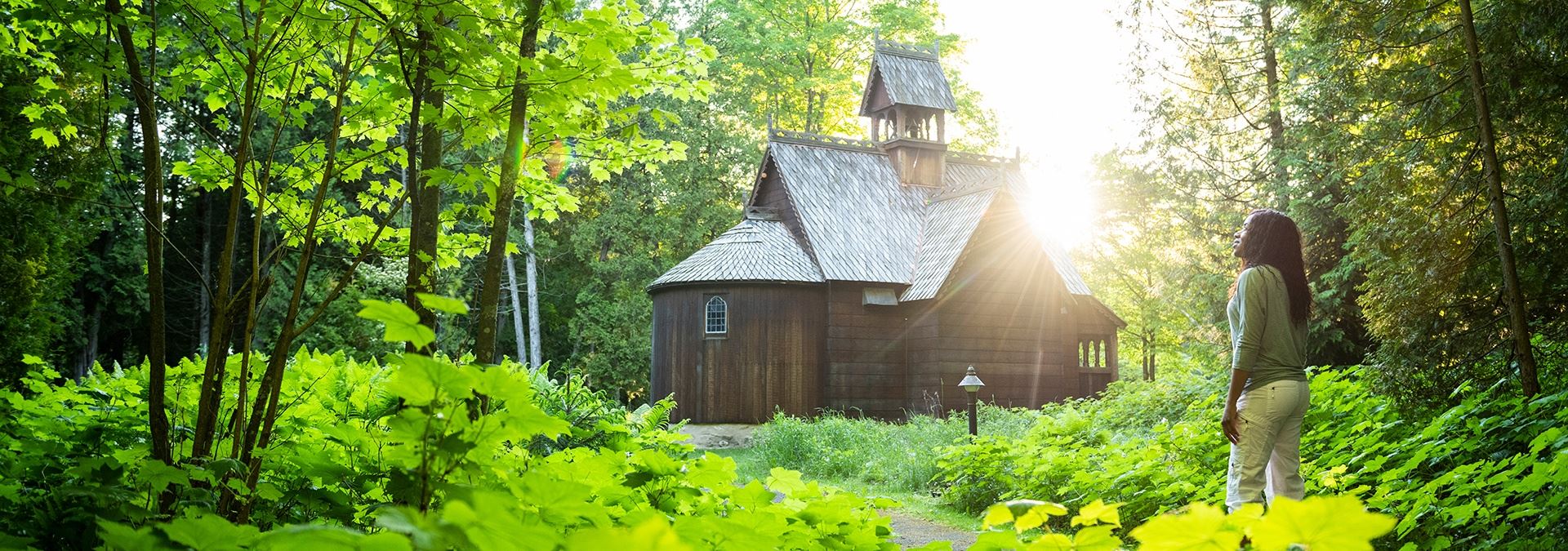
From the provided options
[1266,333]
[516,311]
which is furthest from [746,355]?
[1266,333]

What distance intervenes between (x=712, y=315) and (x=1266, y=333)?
16532mm

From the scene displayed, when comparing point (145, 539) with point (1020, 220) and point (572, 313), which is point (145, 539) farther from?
point (572, 313)

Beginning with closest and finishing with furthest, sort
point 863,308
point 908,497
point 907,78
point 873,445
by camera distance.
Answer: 1. point 908,497
2. point 873,445
3. point 863,308
4. point 907,78

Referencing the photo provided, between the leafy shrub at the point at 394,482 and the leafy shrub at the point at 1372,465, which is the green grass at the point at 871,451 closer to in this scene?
the leafy shrub at the point at 1372,465

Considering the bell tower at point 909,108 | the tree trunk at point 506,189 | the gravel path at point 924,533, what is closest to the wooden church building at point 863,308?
the bell tower at point 909,108

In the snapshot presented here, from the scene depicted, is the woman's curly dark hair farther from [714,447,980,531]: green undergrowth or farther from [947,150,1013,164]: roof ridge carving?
[947,150,1013,164]: roof ridge carving

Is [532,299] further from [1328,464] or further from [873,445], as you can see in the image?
[1328,464]

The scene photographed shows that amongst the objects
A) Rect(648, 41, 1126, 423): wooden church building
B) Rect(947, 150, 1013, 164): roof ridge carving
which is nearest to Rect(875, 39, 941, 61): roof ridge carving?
Rect(947, 150, 1013, 164): roof ridge carving

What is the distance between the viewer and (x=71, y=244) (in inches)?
579

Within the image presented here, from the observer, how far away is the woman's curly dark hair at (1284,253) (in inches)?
201

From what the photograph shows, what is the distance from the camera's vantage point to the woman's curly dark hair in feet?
16.8

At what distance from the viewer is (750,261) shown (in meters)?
21.2

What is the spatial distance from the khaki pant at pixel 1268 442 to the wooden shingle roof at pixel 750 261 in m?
15.8

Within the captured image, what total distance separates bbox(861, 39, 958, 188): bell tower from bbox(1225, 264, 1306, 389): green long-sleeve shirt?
2036 cm
